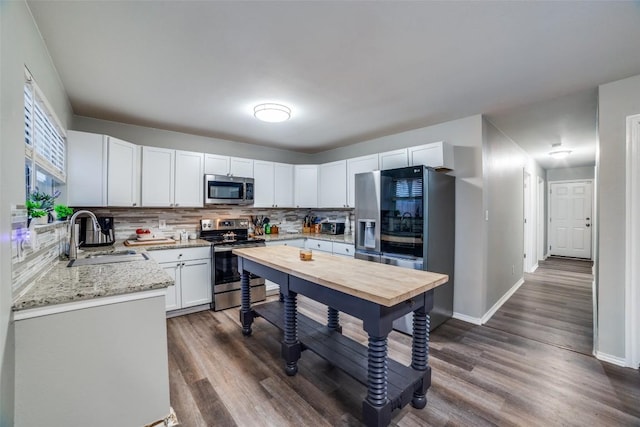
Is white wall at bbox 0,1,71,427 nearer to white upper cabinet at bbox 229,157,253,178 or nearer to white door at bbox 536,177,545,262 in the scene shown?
white upper cabinet at bbox 229,157,253,178

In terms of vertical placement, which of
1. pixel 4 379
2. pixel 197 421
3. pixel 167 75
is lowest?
pixel 197 421

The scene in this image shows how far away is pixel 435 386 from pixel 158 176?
12.4 ft

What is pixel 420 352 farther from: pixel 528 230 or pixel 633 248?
pixel 528 230

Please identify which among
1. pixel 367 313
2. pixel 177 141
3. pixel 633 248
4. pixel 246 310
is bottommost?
pixel 246 310

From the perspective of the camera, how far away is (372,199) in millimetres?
3408

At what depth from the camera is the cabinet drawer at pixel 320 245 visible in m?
4.14

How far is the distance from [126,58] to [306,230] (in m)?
3.74

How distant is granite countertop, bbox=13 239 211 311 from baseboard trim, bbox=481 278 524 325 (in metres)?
3.48

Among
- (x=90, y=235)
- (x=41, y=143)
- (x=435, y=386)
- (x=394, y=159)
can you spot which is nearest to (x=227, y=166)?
(x=90, y=235)

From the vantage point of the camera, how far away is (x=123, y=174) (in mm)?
3184

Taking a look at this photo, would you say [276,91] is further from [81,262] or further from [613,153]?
[613,153]

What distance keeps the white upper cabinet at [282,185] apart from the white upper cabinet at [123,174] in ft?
6.41

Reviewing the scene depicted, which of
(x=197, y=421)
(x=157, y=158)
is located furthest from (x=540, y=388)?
(x=157, y=158)

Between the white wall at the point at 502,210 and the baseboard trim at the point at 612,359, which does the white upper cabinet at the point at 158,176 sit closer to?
the white wall at the point at 502,210
